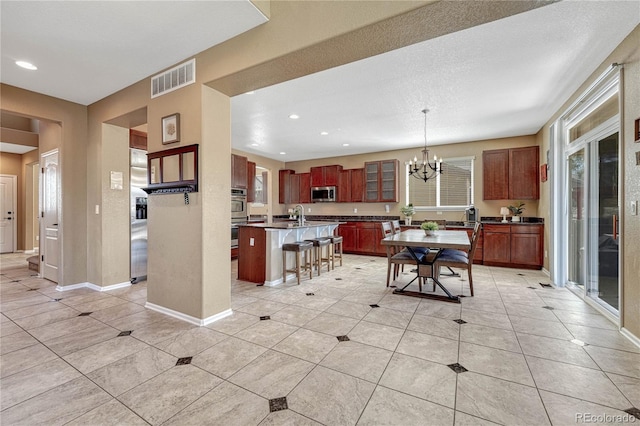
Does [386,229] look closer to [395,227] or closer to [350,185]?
[395,227]

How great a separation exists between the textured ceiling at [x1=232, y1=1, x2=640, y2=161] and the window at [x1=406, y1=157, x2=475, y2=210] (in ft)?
2.24

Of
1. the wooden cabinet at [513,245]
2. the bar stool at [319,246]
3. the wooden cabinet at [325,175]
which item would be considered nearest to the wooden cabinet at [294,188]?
the wooden cabinet at [325,175]

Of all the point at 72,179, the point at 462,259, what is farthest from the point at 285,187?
the point at 462,259

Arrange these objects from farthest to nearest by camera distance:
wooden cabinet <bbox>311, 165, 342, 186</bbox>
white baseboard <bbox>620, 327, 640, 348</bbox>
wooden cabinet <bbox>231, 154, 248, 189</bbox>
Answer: wooden cabinet <bbox>311, 165, 342, 186</bbox> < wooden cabinet <bbox>231, 154, 248, 189</bbox> < white baseboard <bbox>620, 327, 640, 348</bbox>

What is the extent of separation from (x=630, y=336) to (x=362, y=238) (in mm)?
4952

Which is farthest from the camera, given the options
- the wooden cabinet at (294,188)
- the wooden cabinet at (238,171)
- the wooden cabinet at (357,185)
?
the wooden cabinet at (294,188)

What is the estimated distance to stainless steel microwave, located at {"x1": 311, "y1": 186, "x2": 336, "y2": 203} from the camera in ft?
25.6

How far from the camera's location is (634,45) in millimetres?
2398

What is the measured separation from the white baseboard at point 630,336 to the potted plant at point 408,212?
4097 millimetres

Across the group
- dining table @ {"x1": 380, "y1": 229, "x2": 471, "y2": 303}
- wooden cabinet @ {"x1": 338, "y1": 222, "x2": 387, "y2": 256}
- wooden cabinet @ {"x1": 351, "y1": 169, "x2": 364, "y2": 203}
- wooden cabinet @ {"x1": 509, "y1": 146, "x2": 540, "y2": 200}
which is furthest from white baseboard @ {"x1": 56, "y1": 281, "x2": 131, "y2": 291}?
wooden cabinet @ {"x1": 509, "y1": 146, "x2": 540, "y2": 200}

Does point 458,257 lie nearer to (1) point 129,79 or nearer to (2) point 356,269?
(2) point 356,269

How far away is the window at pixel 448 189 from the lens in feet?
21.0

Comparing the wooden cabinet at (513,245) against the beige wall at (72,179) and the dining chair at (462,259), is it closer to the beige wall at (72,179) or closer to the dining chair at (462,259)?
the dining chair at (462,259)

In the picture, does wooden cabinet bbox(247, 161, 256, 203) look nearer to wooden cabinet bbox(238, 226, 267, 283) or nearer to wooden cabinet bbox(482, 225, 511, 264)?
wooden cabinet bbox(238, 226, 267, 283)
